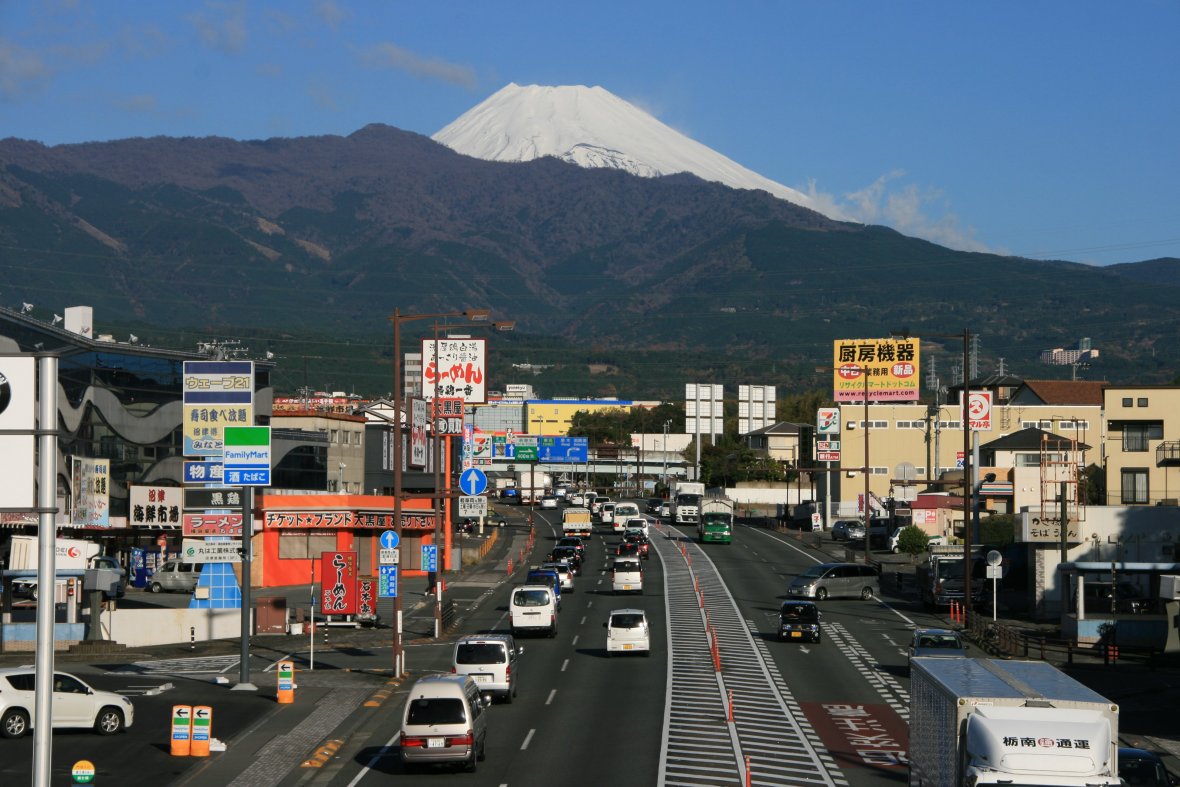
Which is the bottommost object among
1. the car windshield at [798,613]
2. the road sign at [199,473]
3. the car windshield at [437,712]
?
the car windshield at [798,613]

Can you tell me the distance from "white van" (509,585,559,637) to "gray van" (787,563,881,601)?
57.2 feet

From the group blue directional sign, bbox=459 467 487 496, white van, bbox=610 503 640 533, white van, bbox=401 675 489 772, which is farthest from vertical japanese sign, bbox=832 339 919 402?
white van, bbox=401 675 489 772

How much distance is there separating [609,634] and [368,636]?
11.9 m

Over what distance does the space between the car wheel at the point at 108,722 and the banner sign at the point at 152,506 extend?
37.3 m

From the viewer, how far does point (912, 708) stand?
995 inches

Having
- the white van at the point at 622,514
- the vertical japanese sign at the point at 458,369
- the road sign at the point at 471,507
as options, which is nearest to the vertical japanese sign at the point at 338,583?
the road sign at the point at 471,507

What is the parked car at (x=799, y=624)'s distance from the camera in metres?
53.3

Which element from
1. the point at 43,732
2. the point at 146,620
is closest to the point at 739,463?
the point at 146,620

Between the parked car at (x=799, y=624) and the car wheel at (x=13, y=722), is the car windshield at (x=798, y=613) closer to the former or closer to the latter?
the parked car at (x=799, y=624)

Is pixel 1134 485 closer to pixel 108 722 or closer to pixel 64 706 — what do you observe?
pixel 108 722

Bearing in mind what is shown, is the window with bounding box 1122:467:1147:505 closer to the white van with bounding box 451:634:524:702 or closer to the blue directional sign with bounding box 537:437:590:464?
the white van with bounding box 451:634:524:702

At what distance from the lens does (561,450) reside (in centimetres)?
16050

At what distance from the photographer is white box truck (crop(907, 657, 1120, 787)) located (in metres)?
18.6

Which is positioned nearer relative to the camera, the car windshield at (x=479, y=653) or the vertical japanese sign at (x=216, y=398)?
the car windshield at (x=479, y=653)
